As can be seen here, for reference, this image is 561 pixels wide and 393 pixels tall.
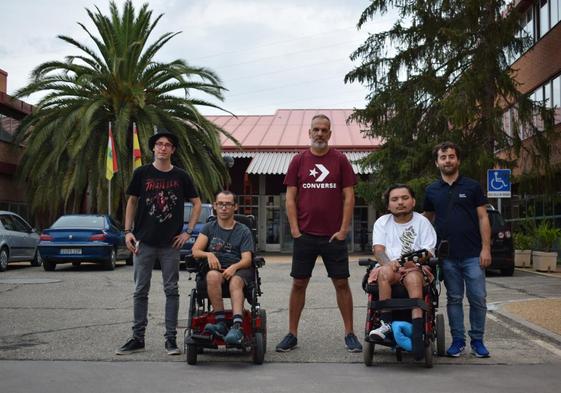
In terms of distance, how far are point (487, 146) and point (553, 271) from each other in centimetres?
418

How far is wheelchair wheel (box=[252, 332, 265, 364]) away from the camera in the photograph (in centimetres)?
613

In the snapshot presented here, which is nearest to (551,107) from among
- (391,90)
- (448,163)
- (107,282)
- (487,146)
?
(487,146)

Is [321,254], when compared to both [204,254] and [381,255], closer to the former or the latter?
[381,255]

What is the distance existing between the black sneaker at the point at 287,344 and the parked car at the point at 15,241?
41.2ft

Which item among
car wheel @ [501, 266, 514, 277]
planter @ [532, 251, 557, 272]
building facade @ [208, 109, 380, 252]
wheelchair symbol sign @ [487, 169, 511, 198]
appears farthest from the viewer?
building facade @ [208, 109, 380, 252]

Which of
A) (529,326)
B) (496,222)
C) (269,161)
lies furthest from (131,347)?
(269,161)

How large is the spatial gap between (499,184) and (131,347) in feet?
40.6

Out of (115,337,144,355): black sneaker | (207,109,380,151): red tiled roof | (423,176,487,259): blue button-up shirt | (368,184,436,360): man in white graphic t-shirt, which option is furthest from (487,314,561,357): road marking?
(207,109,380,151): red tiled roof

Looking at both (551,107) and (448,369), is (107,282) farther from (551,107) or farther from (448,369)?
(551,107)

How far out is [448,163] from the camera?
6.59m

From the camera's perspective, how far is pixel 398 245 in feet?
20.9

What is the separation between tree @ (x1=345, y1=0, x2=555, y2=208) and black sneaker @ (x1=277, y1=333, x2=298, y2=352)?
14.2 m

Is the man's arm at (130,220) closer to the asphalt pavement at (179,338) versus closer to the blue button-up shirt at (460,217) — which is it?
the asphalt pavement at (179,338)

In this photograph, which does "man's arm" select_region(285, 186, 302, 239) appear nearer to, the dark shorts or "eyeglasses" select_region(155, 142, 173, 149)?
the dark shorts
